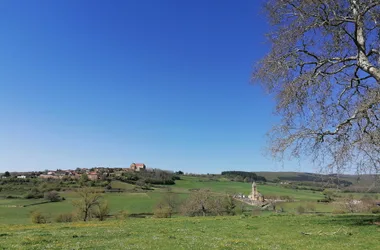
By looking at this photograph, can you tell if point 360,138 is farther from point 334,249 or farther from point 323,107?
point 334,249

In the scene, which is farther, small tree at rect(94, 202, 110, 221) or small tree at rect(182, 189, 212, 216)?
small tree at rect(182, 189, 212, 216)

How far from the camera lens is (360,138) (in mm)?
13555

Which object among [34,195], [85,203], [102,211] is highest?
[85,203]

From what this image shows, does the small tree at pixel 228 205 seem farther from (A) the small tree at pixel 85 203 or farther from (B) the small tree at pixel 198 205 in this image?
(A) the small tree at pixel 85 203

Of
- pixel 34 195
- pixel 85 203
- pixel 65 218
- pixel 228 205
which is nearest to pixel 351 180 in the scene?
pixel 85 203

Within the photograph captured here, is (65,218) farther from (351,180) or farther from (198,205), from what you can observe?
(351,180)

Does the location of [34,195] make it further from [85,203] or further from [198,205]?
[198,205]

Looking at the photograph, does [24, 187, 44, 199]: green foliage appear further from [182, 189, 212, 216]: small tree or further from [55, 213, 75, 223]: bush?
[182, 189, 212, 216]: small tree

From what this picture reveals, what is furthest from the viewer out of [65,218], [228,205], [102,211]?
[228,205]

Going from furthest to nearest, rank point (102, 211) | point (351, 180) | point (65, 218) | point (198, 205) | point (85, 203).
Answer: point (198, 205) < point (65, 218) < point (85, 203) < point (102, 211) < point (351, 180)

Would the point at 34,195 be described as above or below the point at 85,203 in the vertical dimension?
below

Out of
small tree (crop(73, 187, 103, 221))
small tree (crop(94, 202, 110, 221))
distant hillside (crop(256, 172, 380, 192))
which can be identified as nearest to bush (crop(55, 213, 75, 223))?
small tree (crop(73, 187, 103, 221))

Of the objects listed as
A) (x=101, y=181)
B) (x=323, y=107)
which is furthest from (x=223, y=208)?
(x=101, y=181)

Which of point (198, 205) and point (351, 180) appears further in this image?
point (198, 205)
